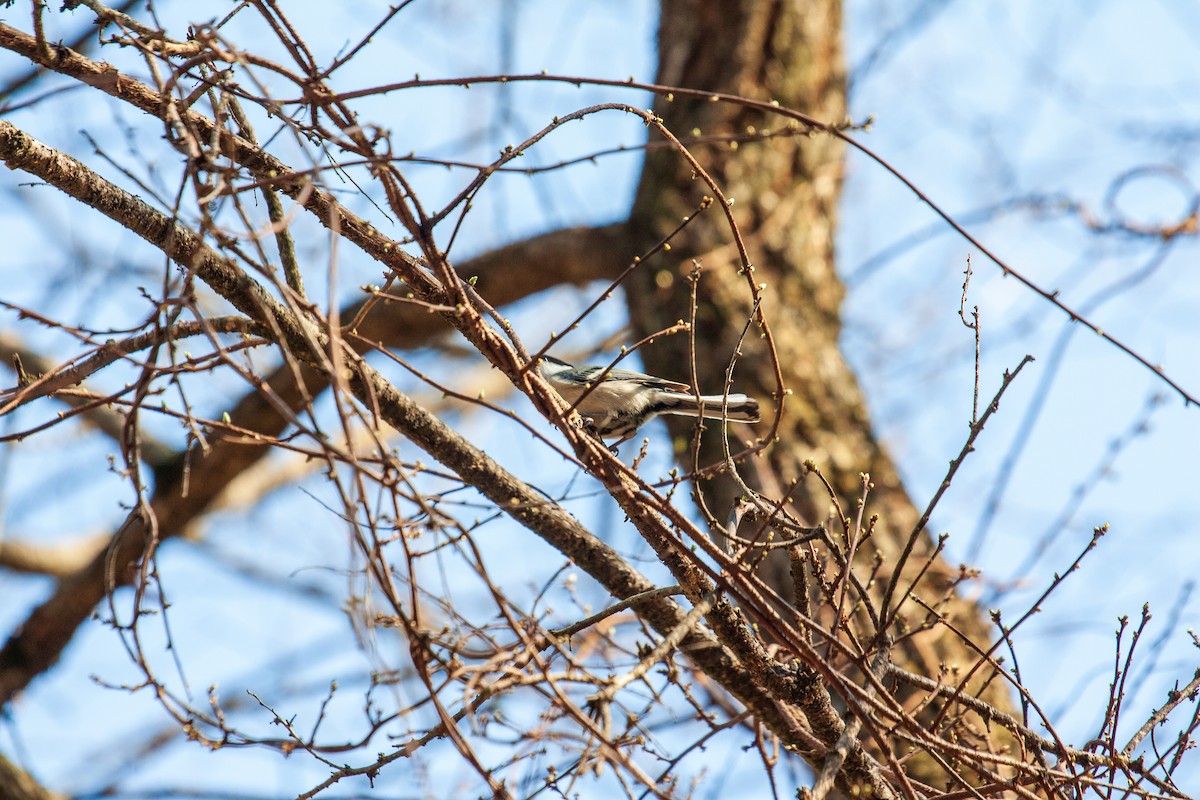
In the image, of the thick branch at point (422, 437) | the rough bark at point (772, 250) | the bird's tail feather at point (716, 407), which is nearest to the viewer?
the thick branch at point (422, 437)

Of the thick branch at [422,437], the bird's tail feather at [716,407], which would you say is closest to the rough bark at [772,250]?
the bird's tail feather at [716,407]

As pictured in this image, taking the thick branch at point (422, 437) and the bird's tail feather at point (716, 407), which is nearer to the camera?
the thick branch at point (422, 437)

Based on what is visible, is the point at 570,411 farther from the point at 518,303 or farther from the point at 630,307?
the point at 518,303

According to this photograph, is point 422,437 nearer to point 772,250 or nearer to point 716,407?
point 716,407

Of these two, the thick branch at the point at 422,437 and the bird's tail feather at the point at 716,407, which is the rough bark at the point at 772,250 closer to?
the bird's tail feather at the point at 716,407

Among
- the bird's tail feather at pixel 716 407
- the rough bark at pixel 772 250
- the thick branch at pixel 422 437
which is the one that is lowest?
the thick branch at pixel 422 437

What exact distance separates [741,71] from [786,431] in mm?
2026

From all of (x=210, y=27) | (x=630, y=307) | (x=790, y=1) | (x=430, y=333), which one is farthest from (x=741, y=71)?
(x=210, y=27)

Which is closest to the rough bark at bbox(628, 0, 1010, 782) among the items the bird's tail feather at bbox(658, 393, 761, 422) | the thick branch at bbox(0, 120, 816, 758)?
the bird's tail feather at bbox(658, 393, 761, 422)

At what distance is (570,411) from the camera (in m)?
1.95

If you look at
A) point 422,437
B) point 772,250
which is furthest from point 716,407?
point 772,250

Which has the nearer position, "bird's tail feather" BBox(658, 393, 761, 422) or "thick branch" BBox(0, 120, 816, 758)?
"thick branch" BBox(0, 120, 816, 758)

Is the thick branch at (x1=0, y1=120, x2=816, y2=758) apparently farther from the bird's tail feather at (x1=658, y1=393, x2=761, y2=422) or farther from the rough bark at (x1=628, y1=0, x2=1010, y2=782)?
the rough bark at (x1=628, y1=0, x2=1010, y2=782)

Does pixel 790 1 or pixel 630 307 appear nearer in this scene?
pixel 630 307
